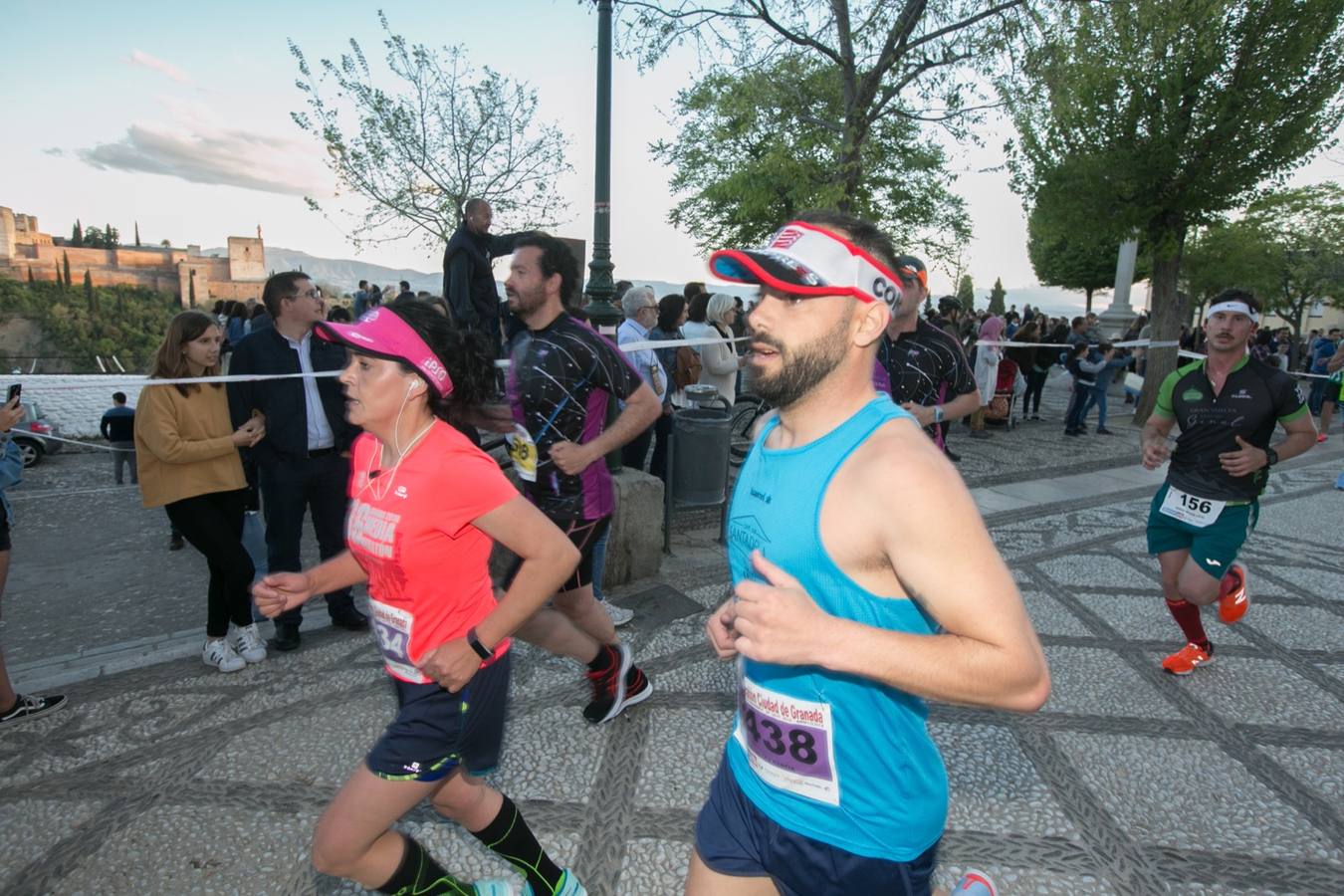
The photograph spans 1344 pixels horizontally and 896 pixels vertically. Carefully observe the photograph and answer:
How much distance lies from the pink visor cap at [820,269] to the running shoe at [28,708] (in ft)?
13.0

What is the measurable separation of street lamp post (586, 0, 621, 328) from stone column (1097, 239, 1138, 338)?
19144mm

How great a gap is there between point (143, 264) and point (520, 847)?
87.6m

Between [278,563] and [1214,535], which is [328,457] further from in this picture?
[1214,535]

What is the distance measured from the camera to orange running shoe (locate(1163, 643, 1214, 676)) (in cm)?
407

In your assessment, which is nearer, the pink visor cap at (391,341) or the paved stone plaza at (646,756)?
the pink visor cap at (391,341)

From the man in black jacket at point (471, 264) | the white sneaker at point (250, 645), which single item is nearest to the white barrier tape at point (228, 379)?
the white sneaker at point (250, 645)

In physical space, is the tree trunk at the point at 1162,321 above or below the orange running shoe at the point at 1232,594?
above

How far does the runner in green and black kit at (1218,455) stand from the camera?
3.82 m

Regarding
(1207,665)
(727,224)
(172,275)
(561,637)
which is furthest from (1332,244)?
(172,275)

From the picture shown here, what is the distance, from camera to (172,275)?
71.7 meters

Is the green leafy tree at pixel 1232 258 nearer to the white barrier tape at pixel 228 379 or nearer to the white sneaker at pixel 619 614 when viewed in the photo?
the white sneaker at pixel 619 614

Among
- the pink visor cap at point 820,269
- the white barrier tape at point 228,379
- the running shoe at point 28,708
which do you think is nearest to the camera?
the pink visor cap at point 820,269

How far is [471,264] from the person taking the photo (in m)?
6.81

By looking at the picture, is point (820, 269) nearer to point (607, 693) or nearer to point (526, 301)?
point (526, 301)
